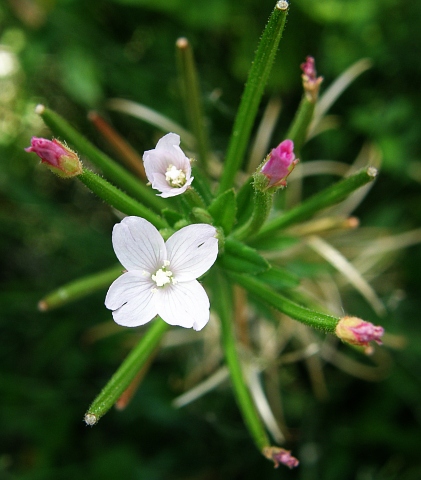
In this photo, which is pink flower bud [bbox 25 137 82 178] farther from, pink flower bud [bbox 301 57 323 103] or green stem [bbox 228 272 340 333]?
pink flower bud [bbox 301 57 323 103]

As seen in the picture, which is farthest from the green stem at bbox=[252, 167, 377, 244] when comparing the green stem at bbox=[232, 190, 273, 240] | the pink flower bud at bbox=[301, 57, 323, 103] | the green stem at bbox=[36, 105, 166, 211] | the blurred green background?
the blurred green background

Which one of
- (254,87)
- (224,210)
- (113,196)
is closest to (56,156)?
(113,196)

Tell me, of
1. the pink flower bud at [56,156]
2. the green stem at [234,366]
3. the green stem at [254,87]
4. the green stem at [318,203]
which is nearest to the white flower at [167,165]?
the pink flower bud at [56,156]

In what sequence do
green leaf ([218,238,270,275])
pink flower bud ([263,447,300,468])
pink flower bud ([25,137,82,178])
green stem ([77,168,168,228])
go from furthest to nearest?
pink flower bud ([263,447,300,468]) → green leaf ([218,238,270,275]) → green stem ([77,168,168,228]) → pink flower bud ([25,137,82,178])

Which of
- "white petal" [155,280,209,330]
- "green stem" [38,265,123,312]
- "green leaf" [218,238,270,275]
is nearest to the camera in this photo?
"white petal" [155,280,209,330]

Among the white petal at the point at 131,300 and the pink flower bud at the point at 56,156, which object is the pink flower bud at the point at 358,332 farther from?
the pink flower bud at the point at 56,156

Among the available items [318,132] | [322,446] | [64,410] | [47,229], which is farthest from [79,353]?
[318,132]

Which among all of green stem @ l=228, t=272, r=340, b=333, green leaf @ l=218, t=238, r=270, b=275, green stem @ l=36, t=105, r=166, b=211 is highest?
green stem @ l=36, t=105, r=166, b=211
